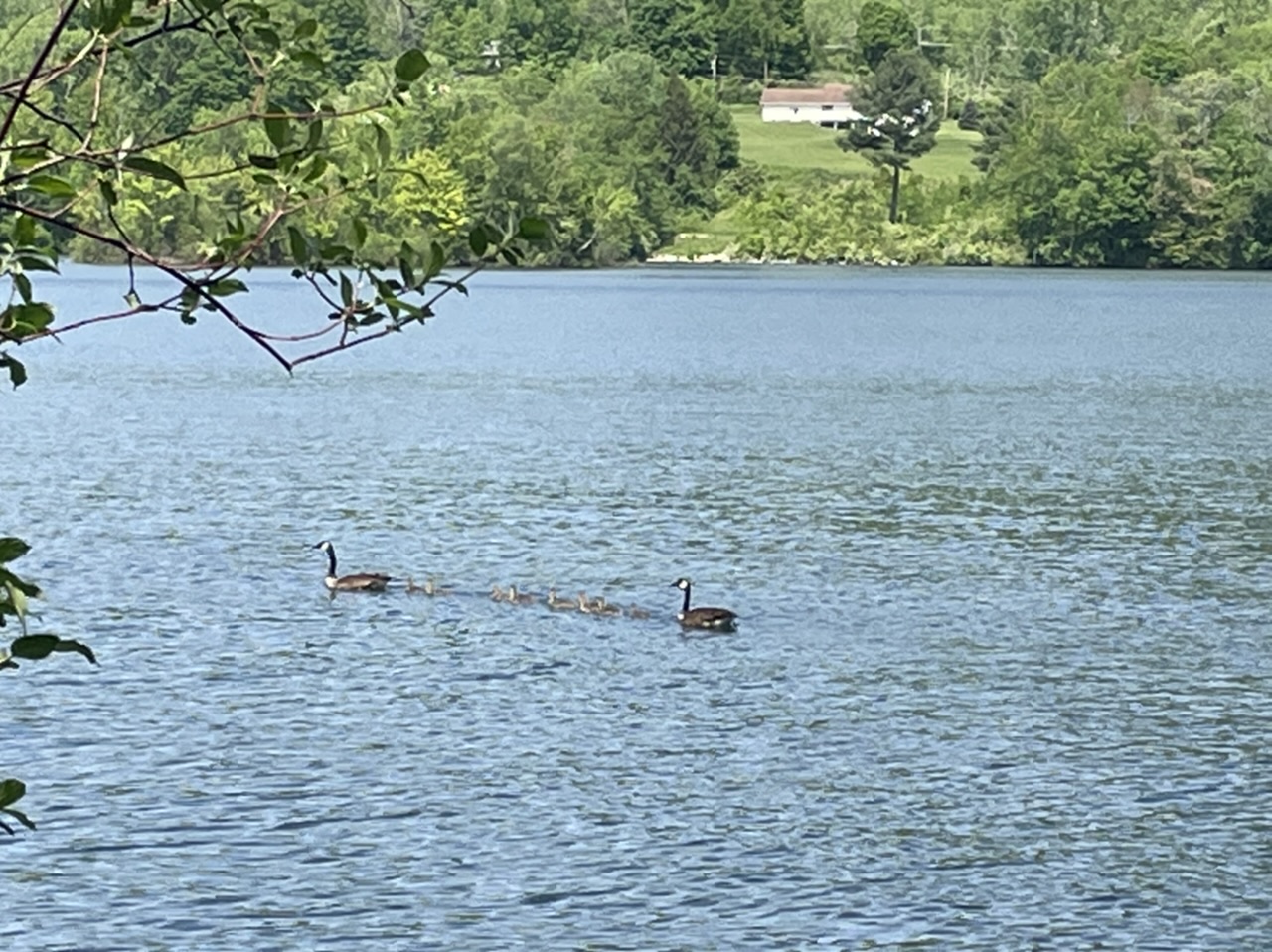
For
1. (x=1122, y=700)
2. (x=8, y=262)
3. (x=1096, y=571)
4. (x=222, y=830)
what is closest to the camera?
(x=8, y=262)

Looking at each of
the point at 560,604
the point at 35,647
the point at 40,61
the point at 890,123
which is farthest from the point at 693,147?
the point at 40,61

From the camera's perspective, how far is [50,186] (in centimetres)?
612

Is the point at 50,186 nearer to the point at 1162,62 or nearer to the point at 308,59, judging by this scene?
the point at 308,59

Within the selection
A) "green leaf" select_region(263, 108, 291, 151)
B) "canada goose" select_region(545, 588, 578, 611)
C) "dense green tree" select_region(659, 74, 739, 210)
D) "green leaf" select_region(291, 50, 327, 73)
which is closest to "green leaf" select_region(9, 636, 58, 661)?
"green leaf" select_region(263, 108, 291, 151)

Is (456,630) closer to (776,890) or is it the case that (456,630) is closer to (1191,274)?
(776,890)

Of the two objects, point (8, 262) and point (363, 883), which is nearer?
point (8, 262)

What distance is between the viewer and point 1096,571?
35.0m

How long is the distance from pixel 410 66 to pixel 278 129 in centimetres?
38

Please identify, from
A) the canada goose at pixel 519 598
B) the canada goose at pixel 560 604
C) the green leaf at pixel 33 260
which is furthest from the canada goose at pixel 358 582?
the green leaf at pixel 33 260

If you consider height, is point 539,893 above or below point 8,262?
below

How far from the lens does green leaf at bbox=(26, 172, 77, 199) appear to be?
6086 millimetres

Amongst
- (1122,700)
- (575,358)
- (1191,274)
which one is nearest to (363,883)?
(1122,700)

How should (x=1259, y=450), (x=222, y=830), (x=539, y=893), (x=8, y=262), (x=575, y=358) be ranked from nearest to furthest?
(x=8, y=262) → (x=539, y=893) → (x=222, y=830) → (x=1259, y=450) → (x=575, y=358)

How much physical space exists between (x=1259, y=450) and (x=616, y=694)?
31133 mm
